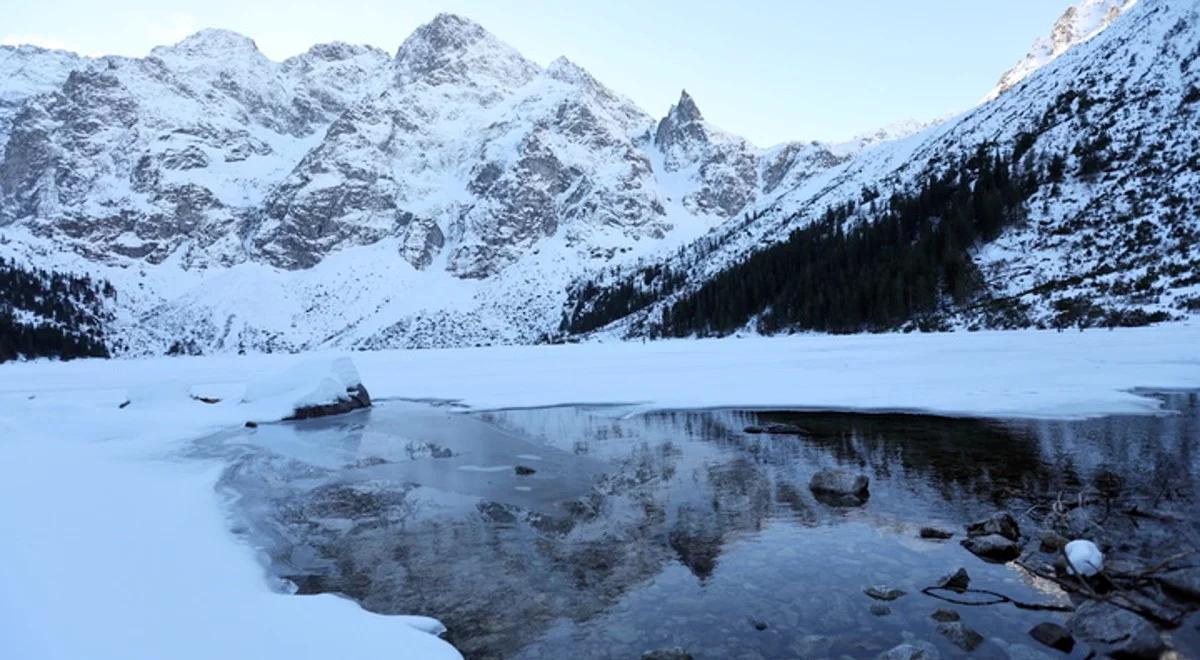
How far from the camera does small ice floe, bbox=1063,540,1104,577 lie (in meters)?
8.06

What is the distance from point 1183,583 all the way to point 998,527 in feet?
8.22

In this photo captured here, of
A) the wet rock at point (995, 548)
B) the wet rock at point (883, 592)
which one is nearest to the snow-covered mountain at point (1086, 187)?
the wet rock at point (995, 548)

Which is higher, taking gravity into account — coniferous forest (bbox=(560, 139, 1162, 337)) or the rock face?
coniferous forest (bbox=(560, 139, 1162, 337))

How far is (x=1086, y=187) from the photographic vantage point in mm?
80688

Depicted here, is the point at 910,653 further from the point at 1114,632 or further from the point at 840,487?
the point at 840,487

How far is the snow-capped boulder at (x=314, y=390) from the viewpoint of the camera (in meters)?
28.5

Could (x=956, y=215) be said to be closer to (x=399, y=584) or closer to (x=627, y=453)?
(x=627, y=453)

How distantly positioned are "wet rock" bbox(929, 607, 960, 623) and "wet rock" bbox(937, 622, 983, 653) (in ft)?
0.44

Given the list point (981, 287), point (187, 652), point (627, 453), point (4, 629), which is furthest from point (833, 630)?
point (981, 287)

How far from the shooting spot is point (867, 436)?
725 inches

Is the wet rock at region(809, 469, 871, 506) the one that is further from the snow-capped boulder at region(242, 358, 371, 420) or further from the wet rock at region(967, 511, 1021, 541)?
the snow-capped boulder at region(242, 358, 371, 420)

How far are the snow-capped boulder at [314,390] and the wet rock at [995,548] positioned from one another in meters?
25.6

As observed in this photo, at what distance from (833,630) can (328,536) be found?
26.8ft

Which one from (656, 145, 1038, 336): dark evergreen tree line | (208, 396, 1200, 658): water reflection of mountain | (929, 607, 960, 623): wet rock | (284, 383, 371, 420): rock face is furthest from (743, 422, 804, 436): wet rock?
(656, 145, 1038, 336): dark evergreen tree line
